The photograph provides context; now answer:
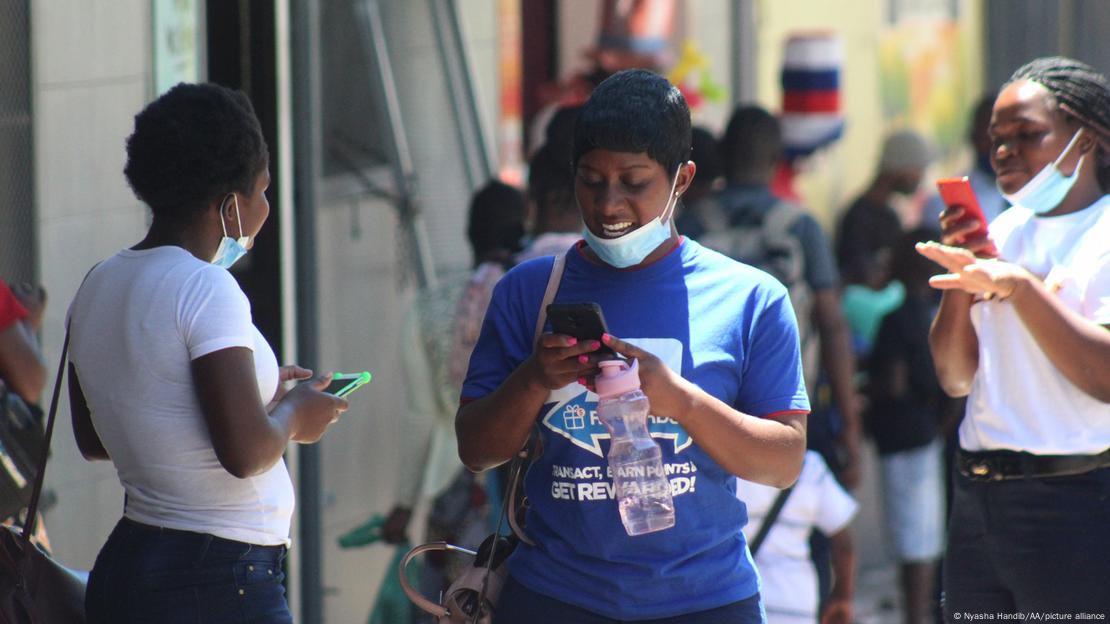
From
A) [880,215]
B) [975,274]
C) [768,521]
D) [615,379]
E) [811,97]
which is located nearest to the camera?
[615,379]

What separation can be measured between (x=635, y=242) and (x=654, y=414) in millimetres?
329

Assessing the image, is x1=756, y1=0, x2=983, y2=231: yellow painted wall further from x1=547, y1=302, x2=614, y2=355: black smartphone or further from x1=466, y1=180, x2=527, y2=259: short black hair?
x1=547, y1=302, x2=614, y2=355: black smartphone

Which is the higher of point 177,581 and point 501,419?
point 501,419

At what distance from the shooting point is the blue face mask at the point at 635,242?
2934 millimetres

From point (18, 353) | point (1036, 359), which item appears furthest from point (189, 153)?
point (1036, 359)

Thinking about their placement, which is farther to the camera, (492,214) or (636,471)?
(492,214)

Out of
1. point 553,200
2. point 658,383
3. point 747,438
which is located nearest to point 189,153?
point 658,383

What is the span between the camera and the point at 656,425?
9.49 feet

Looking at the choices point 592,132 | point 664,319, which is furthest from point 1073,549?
point 592,132

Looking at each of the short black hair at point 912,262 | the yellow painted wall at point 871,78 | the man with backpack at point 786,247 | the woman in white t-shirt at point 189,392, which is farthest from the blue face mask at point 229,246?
the yellow painted wall at point 871,78

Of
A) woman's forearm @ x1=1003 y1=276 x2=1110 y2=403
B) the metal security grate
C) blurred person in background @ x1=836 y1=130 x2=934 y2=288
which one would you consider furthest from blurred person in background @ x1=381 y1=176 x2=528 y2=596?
blurred person in background @ x1=836 y1=130 x2=934 y2=288

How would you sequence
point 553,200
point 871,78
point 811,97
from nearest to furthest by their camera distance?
point 553,200 → point 811,97 → point 871,78

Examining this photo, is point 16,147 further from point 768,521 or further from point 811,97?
point 811,97

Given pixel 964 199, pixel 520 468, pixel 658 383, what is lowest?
pixel 520 468
